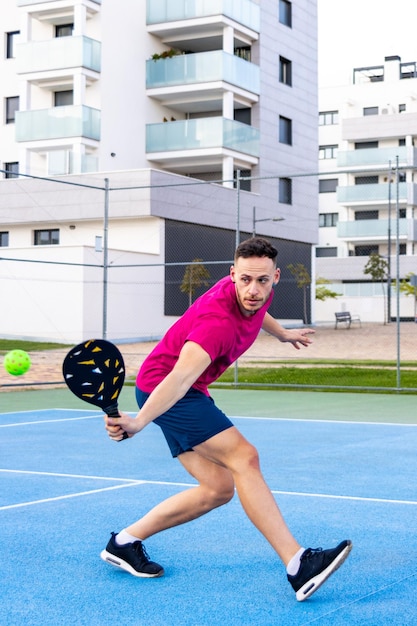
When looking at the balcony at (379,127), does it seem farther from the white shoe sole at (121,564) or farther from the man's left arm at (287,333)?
the white shoe sole at (121,564)

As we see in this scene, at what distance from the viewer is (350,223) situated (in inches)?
2176

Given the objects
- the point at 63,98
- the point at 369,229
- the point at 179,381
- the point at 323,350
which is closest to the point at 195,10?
the point at 63,98

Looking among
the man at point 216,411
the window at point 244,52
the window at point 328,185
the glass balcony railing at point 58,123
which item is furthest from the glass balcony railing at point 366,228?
the man at point 216,411

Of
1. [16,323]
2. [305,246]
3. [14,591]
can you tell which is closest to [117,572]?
[14,591]

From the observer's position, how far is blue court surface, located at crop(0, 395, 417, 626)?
452cm

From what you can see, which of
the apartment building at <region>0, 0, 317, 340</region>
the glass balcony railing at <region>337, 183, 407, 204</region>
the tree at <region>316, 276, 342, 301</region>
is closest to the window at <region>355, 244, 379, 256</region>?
the glass balcony railing at <region>337, 183, 407, 204</region>

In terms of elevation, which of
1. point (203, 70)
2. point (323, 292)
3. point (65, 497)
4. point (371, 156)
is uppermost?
point (203, 70)

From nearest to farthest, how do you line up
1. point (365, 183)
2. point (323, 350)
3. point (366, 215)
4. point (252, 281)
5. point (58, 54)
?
point (252, 281) < point (323, 350) < point (58, 54) < point (366, 215) < point (365, 183)

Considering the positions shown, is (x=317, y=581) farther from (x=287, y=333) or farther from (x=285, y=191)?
(x=285, y=191)

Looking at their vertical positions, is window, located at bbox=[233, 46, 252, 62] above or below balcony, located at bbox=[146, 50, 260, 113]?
above

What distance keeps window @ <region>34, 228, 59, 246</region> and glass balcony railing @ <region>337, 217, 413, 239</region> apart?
22377mm

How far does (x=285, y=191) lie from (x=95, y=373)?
3829 centimetres

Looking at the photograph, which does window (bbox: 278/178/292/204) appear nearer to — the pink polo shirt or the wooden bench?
the wooden bench

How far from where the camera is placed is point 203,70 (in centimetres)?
3750
